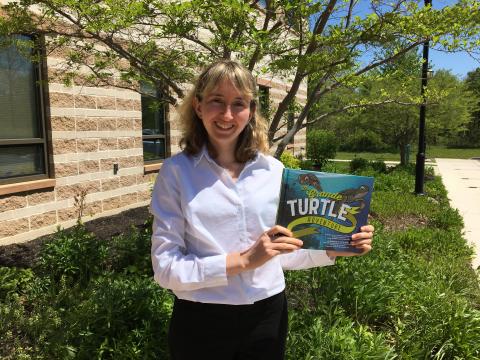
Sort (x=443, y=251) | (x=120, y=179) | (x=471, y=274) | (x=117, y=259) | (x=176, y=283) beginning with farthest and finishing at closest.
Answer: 1. (x=120, y=179)
2. (x=443, y=251)
3. (x=471, y=274)
4. (x=117, y=259)
5. (x=176, y=283)

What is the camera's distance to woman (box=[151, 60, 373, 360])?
1.59m

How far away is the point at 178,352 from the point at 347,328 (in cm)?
170

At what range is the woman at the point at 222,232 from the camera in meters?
1.59

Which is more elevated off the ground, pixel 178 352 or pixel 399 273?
pixel 178 352

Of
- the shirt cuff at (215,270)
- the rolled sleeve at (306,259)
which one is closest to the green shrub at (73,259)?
the rolled sleeve at (306,259)

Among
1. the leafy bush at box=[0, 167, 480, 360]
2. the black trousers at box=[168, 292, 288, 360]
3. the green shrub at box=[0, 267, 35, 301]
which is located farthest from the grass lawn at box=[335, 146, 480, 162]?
the black trousers at box=[168, 292, 288, 360]

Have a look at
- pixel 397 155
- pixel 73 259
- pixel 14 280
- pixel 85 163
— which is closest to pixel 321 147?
pixel 85 163

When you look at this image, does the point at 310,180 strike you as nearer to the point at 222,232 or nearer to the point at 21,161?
the point at 222,232

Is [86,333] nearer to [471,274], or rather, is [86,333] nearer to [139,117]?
[471,274]

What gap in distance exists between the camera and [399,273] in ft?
13.3

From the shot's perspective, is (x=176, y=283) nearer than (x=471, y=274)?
Yes

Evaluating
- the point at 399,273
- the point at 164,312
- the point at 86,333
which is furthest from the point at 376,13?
the point at 86,333

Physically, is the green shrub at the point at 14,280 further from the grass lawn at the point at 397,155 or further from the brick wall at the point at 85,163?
the grass lawn at the point at 397,155

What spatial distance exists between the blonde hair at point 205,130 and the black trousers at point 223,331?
0.64m
